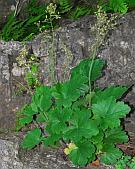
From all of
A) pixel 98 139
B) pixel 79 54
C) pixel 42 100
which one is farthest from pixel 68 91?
pixel 79 54

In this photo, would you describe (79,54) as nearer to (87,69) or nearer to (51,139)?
(87,69)

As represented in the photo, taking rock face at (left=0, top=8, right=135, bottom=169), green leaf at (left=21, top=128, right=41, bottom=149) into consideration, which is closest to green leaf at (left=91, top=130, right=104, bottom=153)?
green leaf at (left=21, top=128, right=41, bottom=149)

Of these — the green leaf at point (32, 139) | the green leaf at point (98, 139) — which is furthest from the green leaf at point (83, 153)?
the green leaf at point (32, 139)

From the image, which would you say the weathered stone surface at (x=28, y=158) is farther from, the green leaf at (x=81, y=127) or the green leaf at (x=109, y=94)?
the green leaf at (x=109, y=94)

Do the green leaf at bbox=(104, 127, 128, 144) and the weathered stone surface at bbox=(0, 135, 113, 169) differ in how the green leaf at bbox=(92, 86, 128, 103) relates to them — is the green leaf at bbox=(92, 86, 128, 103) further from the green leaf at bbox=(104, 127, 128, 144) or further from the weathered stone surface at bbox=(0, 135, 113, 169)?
Answer: the weathered stone surface at bbox=(0, 135, 113, 169)

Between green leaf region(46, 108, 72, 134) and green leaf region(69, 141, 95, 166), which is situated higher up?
green leaf region(46, 108, 72, 134)

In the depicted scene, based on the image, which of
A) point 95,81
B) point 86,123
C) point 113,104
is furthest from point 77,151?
point 95,81
